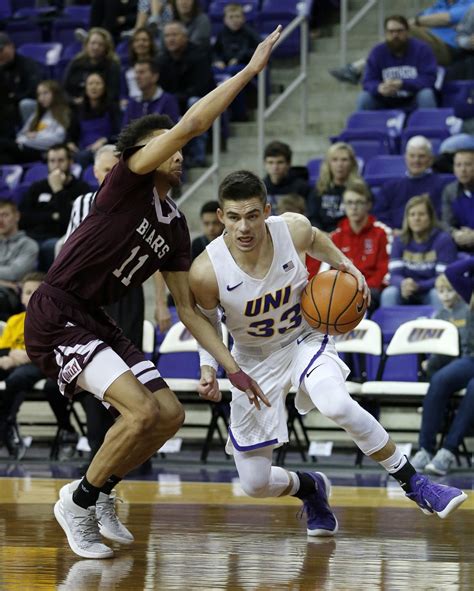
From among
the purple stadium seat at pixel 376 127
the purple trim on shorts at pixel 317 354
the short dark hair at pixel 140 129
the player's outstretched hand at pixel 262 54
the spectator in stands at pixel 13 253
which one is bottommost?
the spectator in stands at pixel 13 253

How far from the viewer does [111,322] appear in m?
5.84

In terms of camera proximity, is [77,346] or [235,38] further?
[235,38]

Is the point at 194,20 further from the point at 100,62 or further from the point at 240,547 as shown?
the point at 240,547

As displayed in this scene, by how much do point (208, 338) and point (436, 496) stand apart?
3.98 ft

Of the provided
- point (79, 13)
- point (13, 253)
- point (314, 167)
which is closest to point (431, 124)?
point (314, 167)

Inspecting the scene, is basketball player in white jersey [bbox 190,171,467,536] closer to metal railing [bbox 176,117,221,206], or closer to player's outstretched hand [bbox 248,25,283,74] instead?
player's outstretched hand [bbox 248,25,283,74]

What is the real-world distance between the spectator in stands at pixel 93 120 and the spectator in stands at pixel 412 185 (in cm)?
309

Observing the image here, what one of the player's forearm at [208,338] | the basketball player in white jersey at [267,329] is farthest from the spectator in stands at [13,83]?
the player's forearm at [208,338]

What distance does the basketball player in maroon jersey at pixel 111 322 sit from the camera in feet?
17.9

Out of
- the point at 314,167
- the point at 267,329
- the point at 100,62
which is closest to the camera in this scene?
the point at 267,329

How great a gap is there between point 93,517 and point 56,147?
666cm

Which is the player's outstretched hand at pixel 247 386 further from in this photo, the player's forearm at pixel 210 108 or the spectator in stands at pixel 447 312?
the spectator in stands at pixel 447 312

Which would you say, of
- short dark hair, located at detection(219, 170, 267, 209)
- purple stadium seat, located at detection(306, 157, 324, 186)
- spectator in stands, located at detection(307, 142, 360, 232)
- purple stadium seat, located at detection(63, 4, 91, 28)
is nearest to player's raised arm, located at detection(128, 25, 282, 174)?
short dark hair, located at detection(219, 170, 267, 209)

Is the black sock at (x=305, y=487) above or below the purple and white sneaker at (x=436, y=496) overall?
below
